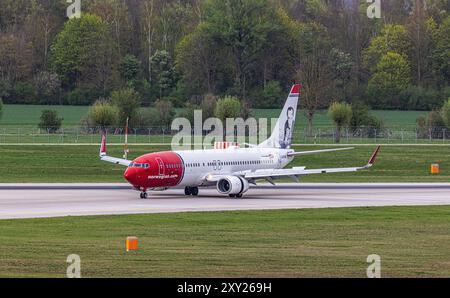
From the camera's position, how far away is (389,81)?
584 feet

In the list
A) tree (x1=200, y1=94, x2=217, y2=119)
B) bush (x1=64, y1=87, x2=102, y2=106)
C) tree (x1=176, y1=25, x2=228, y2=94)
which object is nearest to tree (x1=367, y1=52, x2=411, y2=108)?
tree (x1=176, y1=25, x2=228, y2=94)

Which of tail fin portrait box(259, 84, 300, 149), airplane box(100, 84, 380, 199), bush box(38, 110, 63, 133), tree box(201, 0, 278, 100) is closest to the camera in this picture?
airplane box(100, 84, 380, 199)

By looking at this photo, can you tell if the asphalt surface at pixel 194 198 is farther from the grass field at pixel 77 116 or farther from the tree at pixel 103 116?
the grass field at pixel 77 116

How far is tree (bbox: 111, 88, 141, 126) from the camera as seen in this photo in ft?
478

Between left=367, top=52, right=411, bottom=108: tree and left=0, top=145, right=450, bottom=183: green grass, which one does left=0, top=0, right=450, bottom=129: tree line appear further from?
left=0, top=145, right=450, bottom=183: green grass

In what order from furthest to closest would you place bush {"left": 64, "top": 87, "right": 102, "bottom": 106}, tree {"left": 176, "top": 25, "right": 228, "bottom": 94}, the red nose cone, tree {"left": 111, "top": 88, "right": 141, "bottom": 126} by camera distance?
1. tree {"left": 176, "top": 25, "right": 228, "bottom": 94}
2. bush {"left": 64, "top": 87, "right": 102, "bottom": 106}
3. tree {"left": 111, "top": 88, "right": 141, "bottom": 126}
4. the red nose cone

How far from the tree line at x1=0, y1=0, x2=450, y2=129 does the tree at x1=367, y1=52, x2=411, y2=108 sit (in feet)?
0.53

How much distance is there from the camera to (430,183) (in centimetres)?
9306

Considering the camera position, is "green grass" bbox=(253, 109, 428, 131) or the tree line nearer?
"green grass" bbox=(253, 109, 428, 131)

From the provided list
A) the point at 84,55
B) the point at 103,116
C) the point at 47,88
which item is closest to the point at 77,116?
the point at 47,88

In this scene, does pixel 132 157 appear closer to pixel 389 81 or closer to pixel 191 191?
pixel 191 191

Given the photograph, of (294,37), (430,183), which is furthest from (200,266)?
(294,37)

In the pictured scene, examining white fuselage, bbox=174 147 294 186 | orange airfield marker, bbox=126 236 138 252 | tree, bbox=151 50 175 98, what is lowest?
orange airfield marker, bbox=126 236 138 252
